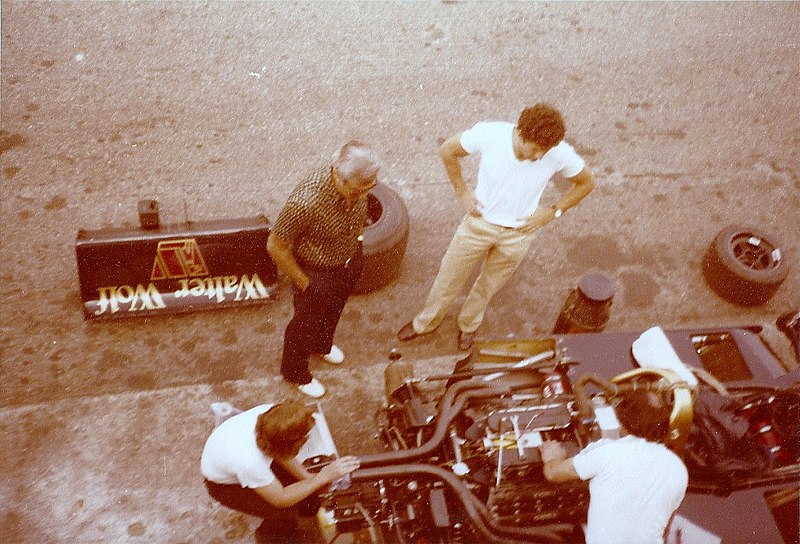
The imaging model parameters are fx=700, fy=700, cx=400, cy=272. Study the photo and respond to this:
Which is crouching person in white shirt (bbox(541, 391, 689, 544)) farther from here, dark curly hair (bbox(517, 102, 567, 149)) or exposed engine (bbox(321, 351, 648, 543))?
dark curly hair (bbox(517, 102, 567, 149))

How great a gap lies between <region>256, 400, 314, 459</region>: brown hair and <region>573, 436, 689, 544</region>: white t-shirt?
128 centimetres

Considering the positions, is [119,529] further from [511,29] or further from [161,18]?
[511,29]

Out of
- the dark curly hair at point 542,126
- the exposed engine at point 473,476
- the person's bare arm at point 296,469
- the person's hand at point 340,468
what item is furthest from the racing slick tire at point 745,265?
the person's bare arm at point 296,469

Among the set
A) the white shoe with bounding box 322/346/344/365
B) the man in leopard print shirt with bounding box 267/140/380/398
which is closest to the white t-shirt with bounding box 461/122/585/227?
the man in leopard print shirt with bounding box 267/140/380/398

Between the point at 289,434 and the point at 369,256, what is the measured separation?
7.25ft

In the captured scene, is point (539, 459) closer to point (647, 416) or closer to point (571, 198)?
point (647, 416)

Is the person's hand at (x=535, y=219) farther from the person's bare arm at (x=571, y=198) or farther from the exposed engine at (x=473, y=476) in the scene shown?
the exposed engine at (x=473, y=476)

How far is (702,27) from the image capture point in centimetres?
872

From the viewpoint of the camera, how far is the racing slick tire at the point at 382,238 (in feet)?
16.7

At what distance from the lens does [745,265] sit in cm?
571

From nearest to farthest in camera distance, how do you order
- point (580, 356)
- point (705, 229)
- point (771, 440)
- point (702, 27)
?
point (771, 440) < point (580, 356) < point (705, 229) < point (702, 27)

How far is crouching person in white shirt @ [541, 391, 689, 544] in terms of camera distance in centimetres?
299

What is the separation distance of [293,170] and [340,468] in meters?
3.72

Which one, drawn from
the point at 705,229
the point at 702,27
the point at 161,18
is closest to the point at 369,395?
the point at 705,229
